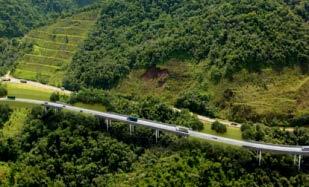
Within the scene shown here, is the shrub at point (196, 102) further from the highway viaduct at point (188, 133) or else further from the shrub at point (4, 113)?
the shrub at point (4, 113)

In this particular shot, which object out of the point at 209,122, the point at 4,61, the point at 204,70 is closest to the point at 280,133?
the point at 209,122

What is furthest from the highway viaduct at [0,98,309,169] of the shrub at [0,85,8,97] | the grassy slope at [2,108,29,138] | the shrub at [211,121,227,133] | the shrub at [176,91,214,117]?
the shrub at [176,91,214,117]

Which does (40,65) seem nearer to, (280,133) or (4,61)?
(4,61)

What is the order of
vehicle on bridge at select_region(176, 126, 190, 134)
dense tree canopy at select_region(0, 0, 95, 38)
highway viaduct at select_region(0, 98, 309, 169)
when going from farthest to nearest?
dense tree canopy at select_region(0, 0, 95, 38) < vehicle on bridge at select_region(176, 126, 190, 134) < highway viaduct at select_region(0, 98, 309, 169)

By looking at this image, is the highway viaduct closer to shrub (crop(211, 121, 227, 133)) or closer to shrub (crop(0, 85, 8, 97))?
shrub (crop(211, 121, 227, 133))

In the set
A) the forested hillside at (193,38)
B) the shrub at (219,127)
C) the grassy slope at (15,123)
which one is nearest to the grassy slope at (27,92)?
the grassy slope at (15,123)
